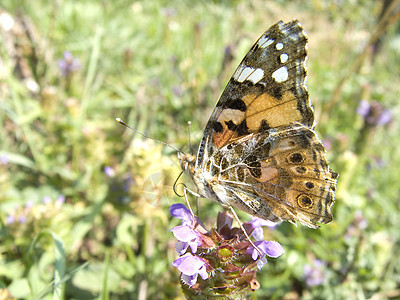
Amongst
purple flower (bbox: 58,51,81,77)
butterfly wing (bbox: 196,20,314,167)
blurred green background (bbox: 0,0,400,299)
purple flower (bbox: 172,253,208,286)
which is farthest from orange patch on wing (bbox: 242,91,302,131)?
purple flower (bbox: 58,51,81,77)

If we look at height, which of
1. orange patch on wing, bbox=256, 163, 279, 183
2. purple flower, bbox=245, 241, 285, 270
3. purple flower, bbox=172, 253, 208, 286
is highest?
orange patch on wing, bbox=256, 163, 279, 183

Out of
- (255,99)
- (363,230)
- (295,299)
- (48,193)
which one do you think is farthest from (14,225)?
(363,230)

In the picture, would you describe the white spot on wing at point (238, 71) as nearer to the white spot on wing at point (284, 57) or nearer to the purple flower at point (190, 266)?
the white spot on wing at point (284, 57)

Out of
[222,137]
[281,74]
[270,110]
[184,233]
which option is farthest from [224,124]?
[184,233]

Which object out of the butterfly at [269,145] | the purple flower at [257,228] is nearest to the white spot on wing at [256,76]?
the butterfly at [269,145]

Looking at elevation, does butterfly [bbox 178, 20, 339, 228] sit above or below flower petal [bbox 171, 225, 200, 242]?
above

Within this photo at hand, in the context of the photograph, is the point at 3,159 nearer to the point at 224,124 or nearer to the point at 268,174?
the point at 224,124

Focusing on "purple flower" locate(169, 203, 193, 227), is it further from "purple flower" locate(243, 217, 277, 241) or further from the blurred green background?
the blurred green background

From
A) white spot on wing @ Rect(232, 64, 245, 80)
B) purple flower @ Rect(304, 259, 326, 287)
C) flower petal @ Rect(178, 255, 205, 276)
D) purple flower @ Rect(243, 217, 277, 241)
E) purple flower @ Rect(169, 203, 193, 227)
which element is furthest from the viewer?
purple flower @ Rect(304, 259, 326, 287)
